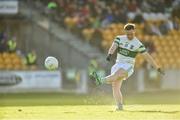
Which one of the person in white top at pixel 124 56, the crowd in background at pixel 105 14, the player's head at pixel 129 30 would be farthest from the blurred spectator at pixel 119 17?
the player's head at pixel 129 30

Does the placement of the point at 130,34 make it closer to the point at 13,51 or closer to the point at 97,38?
the point at 13,51

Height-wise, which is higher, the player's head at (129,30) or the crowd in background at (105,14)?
the crowd in background at (105,14)

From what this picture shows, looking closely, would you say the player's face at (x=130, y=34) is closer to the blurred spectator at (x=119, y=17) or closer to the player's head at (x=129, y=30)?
the player's head at (x=129, y=30)

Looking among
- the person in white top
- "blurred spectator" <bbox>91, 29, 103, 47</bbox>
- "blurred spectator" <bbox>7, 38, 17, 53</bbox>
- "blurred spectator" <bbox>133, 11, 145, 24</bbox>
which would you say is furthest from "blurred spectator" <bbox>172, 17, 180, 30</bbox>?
the person in white top

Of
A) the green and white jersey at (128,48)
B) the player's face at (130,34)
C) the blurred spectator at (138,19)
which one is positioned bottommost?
the green and white jersey at (128,48)

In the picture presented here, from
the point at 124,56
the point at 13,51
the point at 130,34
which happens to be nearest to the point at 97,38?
the point at 13,51

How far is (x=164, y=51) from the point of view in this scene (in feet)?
119

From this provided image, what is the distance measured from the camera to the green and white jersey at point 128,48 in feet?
59.1

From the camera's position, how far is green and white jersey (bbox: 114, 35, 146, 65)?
1802cm

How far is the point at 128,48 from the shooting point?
710 inches

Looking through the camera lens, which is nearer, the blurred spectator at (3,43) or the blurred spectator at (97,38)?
the blurred spectator at (3,43)

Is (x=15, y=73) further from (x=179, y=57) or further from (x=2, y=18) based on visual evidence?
(x=179, y=57)

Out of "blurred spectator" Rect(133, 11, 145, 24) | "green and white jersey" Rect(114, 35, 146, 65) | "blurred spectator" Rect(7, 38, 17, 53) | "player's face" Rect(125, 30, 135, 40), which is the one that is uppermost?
"blurred spectator" Rect(133, 11, 145, 24)

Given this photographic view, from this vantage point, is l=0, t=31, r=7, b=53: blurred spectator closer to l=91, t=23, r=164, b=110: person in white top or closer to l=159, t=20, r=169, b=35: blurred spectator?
l=159, t=20, r=169, b=35: blurred spectator
